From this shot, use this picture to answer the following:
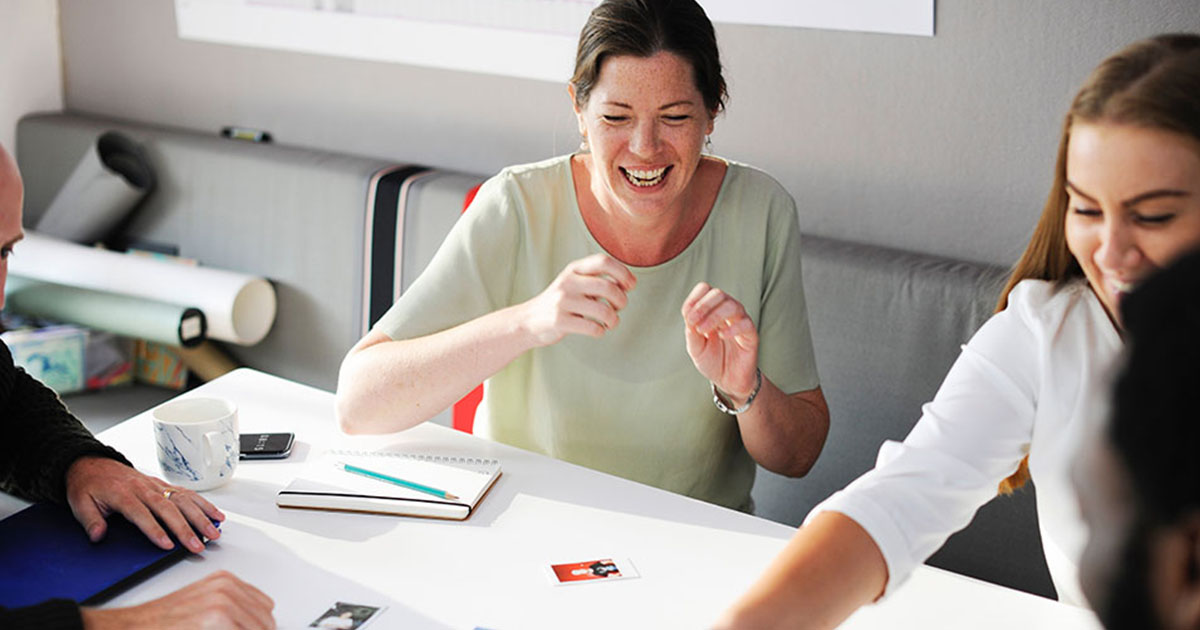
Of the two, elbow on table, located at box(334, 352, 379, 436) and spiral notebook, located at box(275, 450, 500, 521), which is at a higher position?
elbow on table, located at box(334, 352, 379, 436)

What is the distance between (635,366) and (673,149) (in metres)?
0.31

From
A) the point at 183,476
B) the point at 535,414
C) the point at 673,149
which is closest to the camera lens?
the point at 183,476

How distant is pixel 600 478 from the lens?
4.49ft

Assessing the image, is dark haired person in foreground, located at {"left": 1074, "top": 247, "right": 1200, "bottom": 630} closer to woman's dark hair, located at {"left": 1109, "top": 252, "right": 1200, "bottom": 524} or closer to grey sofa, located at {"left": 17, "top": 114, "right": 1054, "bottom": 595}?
woman's dark hair, located at {"left": 1109, "top": 252, "right": 1200, "bottom": 524}

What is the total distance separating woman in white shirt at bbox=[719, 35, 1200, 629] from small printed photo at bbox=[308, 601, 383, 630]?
1.18 ft

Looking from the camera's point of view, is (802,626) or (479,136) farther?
(479,136)

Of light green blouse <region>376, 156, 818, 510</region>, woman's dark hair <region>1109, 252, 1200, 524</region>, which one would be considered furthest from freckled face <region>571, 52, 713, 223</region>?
woman's dark hair <region>1109, 252, 1200, 524</region>

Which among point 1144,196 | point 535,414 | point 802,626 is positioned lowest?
point 535,414

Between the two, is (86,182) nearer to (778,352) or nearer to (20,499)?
(20,499)

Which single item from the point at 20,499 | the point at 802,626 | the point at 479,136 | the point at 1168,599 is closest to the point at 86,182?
the point at 479,136

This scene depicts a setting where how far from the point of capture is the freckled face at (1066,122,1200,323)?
3.11 ft

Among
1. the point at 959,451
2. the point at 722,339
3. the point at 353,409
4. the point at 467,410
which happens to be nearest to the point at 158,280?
the point at 467,410

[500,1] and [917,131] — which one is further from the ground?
[500,1]

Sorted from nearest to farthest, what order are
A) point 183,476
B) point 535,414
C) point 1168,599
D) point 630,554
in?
point 1168,599
point 630,554
point 183,476
point 535,414
